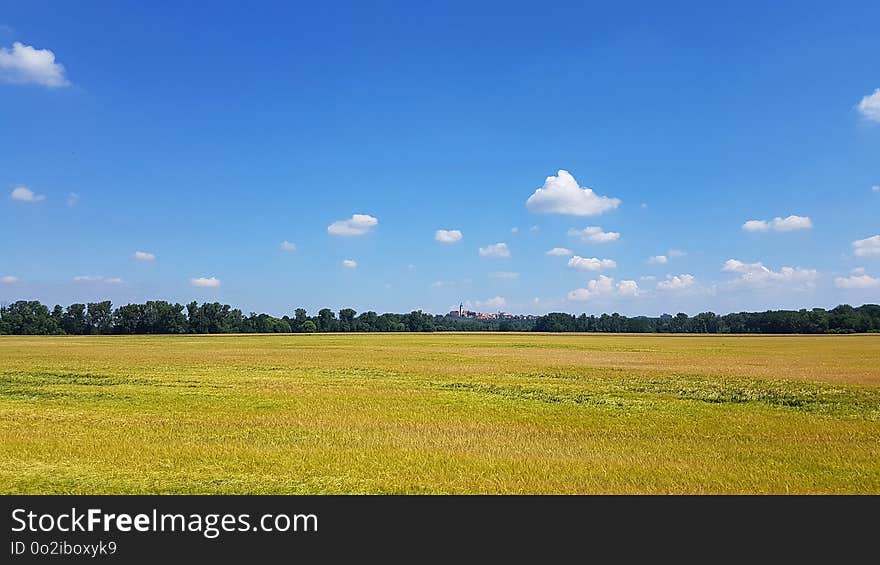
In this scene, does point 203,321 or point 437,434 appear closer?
point 437,434

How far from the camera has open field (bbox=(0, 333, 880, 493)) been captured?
14023 mm

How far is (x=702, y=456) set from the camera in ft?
54.3

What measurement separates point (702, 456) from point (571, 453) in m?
3.63

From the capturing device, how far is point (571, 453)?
1692 cm

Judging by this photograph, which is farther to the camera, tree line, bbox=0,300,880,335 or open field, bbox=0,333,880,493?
tree line, bbox=0,300,880,335

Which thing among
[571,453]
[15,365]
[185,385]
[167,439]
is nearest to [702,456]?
[571,453]

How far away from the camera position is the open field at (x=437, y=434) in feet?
46.0

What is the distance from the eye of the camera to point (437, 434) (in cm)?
1983

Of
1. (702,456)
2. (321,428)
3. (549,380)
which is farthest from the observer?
(549,380)
